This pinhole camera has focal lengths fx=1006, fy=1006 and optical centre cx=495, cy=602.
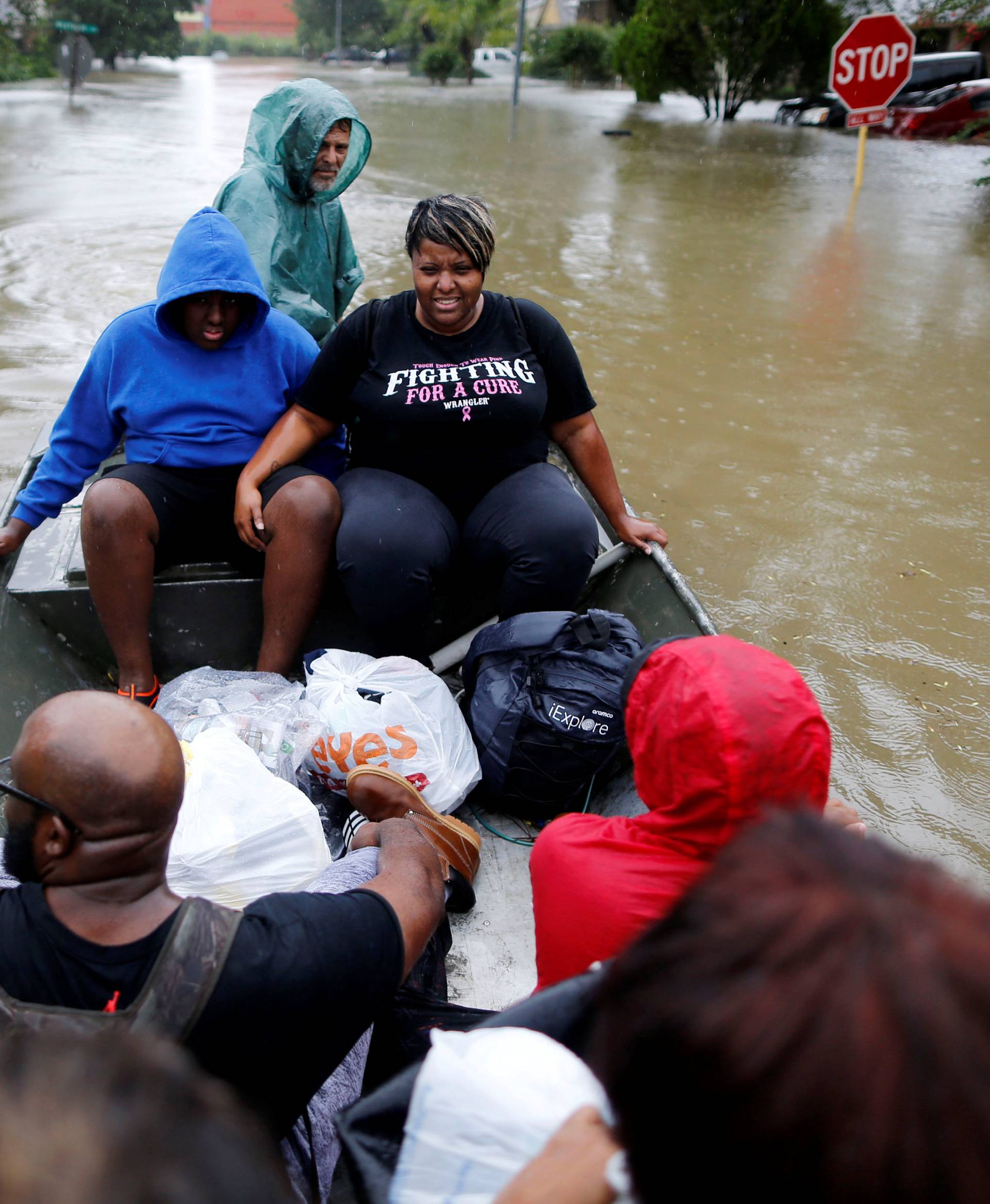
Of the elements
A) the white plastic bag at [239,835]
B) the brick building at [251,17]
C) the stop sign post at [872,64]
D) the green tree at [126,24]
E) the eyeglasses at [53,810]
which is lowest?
the white plastic bag at [239,835]

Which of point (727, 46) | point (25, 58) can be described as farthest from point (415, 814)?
point (25, 58)

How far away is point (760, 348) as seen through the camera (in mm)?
7570

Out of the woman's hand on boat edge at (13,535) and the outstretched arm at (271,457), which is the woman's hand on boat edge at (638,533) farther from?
the woman's hand on boat edge at (13,535)

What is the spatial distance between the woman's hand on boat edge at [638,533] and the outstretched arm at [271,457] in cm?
91

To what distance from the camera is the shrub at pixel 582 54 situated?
36.7m

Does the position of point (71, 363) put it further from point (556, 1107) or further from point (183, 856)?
point (556, 1107)

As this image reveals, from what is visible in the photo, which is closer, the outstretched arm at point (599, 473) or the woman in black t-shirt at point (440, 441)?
the woman in black t-shirt at point (440, 441)

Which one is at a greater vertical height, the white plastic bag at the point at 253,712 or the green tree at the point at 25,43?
the green tree at the point at 25,43

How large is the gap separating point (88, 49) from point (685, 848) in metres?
25.2

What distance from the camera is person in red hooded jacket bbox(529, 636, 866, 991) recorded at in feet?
4.76

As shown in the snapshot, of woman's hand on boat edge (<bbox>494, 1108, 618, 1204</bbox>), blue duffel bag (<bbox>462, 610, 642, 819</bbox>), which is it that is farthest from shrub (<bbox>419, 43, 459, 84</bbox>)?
woman's hand on boat edge (<bbox>494, 1108, 618, 1204</bbox>)

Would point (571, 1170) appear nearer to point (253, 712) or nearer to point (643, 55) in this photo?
point (253, 712)

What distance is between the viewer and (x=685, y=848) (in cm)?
159

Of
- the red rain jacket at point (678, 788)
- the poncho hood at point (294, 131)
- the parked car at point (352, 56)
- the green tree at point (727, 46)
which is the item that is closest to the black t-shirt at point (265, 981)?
the red rain jacket at point (678, 788)
